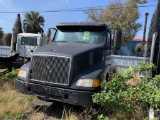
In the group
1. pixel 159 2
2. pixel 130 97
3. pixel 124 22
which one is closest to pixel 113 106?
pixel 130 97

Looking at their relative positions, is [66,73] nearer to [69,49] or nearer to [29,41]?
[69,49]

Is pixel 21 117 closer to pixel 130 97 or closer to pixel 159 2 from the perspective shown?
pixel 130 97

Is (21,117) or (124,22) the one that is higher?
(124,22)

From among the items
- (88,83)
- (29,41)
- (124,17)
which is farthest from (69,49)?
(124,17)

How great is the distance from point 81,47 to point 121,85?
170 centimetres

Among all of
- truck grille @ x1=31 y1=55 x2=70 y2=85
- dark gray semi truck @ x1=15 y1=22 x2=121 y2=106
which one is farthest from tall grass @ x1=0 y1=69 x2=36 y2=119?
truck grille @ x1=31 y1=55 x2=70 y2=85

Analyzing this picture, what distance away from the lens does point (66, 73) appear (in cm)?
603

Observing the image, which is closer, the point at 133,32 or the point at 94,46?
the point at 94,46

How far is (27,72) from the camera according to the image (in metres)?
6.55

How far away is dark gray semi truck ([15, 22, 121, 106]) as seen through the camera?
5.88 m

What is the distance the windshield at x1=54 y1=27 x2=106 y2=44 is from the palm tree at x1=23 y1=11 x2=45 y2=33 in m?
36.8

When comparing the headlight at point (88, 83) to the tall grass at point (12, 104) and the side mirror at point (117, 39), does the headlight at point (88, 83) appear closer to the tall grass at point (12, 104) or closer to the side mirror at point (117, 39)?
the tall grass at point (12, 104)

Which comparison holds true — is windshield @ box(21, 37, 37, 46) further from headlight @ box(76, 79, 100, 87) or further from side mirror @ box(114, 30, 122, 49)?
headlight @ box(76, 79, 100, 87)

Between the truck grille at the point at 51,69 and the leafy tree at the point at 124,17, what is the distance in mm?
28938
